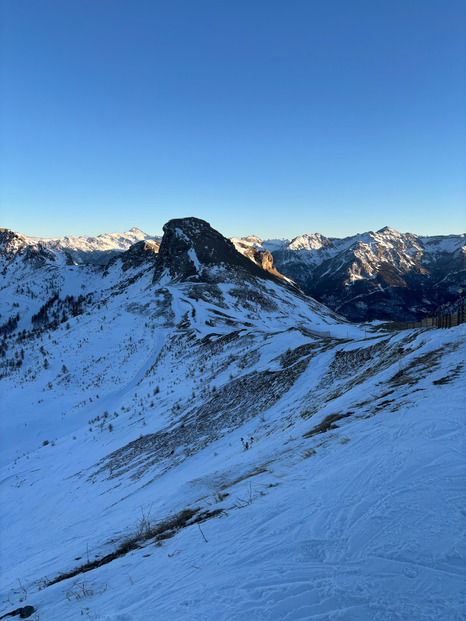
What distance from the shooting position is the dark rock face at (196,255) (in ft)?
261

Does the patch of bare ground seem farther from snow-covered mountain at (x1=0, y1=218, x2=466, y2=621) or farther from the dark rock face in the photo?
the dark rock face

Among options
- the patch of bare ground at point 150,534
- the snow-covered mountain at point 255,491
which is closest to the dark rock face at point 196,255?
the snow-covered mountain at point 255,491

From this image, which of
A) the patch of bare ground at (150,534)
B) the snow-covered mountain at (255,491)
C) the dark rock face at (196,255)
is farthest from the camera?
the dark rock face at (196,255)

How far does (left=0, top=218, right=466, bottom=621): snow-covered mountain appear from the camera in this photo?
3404mm

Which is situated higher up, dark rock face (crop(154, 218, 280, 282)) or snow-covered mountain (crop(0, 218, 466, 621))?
dark rock face (crop(154, 218, 280, 282))

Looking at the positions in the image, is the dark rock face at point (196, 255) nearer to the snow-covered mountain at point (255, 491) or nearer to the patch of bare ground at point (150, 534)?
the snow-covered mountain at point (255, 491)

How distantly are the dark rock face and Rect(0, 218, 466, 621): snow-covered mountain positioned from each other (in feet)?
184

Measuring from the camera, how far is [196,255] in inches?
3457

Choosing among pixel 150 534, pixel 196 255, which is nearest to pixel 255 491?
pixel 150 534

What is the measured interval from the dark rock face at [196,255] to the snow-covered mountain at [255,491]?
184ft

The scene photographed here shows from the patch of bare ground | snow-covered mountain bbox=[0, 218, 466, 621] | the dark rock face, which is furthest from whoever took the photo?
the dark rock face

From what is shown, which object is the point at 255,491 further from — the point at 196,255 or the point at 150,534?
the point at 196,255

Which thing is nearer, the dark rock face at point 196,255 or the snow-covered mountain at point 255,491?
the snow-covered mountain at point 255,491

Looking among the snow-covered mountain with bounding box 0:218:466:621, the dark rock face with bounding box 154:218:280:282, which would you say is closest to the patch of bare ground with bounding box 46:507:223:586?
the snow-covered mountain with bounding box 0:218:466:621
